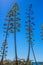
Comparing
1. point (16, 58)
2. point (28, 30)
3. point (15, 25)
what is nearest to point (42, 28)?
point (28, 30)

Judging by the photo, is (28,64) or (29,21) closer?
(28,64)

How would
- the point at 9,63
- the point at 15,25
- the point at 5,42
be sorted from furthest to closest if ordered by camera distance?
the point at 5,42, the point at 15,25, the point at 9,63

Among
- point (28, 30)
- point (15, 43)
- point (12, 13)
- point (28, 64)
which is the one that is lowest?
point (28, 64)

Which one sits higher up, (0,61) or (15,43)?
(15,43)

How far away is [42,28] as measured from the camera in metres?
36.8

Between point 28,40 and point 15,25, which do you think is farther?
point 28,40

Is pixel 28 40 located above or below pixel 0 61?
above

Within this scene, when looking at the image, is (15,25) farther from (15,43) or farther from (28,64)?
(28,64)

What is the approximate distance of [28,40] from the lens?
3681cm

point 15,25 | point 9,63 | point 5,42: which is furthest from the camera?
point 5,42

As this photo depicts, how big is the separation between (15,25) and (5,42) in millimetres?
4439

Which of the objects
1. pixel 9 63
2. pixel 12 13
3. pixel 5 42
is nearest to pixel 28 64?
pixel 9 63

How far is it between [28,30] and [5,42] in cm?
517

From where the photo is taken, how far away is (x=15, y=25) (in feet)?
111
